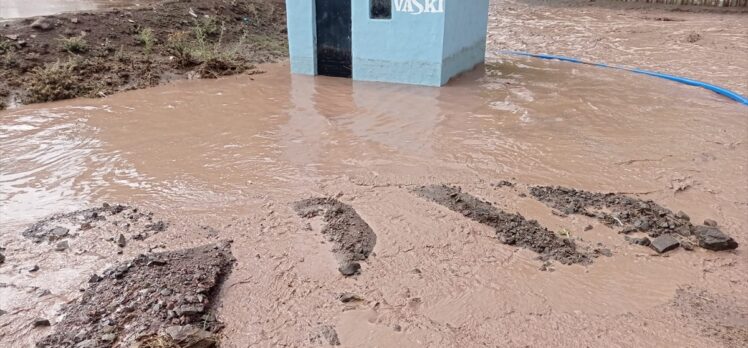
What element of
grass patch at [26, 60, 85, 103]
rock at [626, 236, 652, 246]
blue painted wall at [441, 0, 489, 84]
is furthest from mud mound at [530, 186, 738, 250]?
grass patch at [26, 60, 85, 103]

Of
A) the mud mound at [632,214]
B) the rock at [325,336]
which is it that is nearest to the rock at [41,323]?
the rock at [325,336]

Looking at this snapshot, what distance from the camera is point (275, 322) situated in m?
3.18

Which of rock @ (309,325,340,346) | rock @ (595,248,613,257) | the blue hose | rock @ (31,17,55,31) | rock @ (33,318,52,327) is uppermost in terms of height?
rock @ (31,17,55,31)

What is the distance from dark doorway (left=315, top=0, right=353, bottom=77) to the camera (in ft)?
30.3

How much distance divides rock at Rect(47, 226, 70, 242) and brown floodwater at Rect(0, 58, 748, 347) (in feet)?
0.55

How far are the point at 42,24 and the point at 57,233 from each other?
25.6ft

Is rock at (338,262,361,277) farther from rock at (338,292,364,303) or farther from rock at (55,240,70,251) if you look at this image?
rock at (55,240,70,251)

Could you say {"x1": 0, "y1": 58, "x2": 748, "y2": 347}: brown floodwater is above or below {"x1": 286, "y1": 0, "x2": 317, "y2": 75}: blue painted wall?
below

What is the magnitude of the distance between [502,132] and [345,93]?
3011 millimetres

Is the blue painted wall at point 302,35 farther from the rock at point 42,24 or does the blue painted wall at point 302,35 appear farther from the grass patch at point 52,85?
the rock at point 42,24

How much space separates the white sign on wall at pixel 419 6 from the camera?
8.38 m

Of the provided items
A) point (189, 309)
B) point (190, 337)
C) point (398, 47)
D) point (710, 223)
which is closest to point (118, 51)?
point (398, 47)

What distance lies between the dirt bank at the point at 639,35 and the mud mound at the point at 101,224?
30.4ft

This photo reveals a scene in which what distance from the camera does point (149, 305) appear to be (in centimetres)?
317
